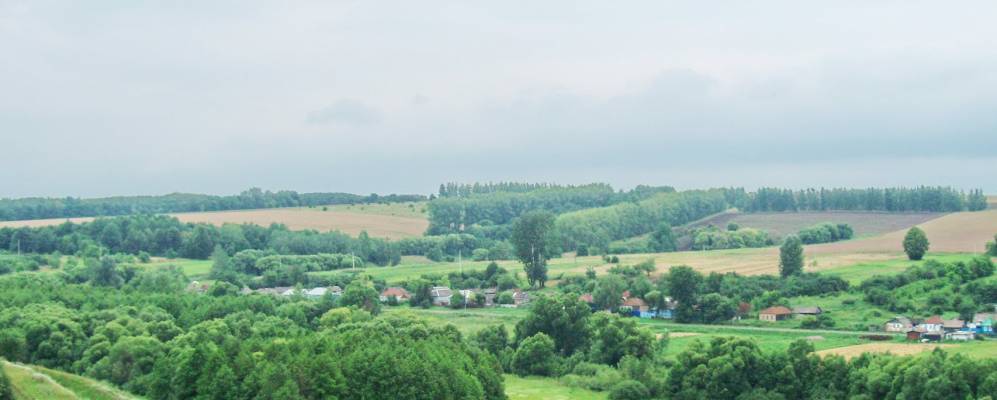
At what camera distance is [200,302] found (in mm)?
95812

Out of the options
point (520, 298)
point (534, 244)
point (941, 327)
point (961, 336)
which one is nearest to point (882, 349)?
point (961, 336)

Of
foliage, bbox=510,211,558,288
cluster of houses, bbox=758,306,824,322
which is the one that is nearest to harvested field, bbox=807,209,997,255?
foliage, bbox=510,211,558,288

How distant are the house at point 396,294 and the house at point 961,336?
5363 centimetres

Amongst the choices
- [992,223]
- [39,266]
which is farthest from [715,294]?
[39,266]

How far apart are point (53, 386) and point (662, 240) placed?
122m

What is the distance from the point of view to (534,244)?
127 m

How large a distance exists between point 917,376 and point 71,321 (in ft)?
171

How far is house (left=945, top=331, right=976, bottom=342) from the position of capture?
81.0 meters

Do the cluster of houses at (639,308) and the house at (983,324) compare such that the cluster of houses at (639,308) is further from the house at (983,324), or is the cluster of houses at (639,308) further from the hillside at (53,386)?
the hillside at (53,386)

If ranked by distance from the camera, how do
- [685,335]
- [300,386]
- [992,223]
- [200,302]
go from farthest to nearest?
→ [992,223], [200,302], [685,335], [300,386]

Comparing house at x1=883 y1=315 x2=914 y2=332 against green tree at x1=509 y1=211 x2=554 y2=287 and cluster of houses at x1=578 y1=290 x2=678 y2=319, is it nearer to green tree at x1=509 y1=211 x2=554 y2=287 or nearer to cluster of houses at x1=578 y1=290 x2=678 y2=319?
cluster of houses at x1=578 y1=290 x2=678 y2=319

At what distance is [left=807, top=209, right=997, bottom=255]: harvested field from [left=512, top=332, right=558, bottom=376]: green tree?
58.6 metres

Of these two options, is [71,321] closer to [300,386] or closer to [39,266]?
[300,386]

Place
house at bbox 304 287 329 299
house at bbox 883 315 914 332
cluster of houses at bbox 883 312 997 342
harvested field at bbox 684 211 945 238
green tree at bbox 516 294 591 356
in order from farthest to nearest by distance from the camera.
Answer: harvested field at bbox 684 211 945 238 < house at bbox 304 287 329 299 < house at bbox 883 315 914 332 < green tree at bbox 516 294 591 356 < cluster of houses at bbox 883 312 997 342
